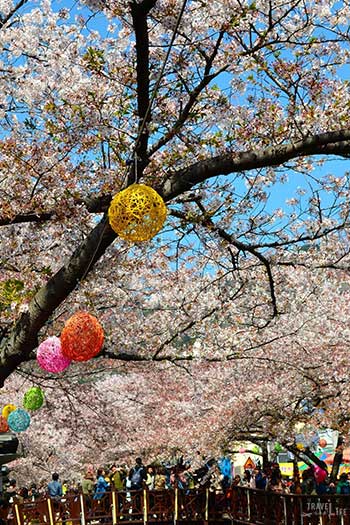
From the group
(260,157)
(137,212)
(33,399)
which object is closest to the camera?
(137,212)

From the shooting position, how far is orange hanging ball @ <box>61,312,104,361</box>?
21.0 ft

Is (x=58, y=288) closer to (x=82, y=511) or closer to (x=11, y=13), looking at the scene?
(x=11, y=13)

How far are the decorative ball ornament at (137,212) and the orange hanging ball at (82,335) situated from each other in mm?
1576

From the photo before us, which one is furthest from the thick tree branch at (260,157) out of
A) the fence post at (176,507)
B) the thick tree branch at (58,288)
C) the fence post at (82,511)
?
the fence post at (176,507)

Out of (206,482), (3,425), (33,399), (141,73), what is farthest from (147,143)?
(206,482)

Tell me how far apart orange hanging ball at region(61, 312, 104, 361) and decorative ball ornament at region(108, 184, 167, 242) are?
1.58 meters

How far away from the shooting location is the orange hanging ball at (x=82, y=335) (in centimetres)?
641

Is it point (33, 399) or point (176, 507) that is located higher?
point (33, 399)

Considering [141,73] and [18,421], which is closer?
[141,73]

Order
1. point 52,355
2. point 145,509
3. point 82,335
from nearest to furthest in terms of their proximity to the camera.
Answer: point 82,335
point 52,355
point 145,509

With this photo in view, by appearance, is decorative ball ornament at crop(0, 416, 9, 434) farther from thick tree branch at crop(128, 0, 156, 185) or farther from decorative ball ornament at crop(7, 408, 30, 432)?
thick tree branch at crop(128, 0, 156, 185)

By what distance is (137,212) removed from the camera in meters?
4.88

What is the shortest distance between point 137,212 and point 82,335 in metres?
1.97

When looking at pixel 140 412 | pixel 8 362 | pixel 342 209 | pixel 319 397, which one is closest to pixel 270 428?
pixel 319 397
